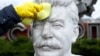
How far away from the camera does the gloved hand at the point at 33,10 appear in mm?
2582

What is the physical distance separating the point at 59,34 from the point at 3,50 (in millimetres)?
5091

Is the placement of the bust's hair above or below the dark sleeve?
above

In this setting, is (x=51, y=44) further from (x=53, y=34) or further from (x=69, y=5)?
(x=69, y=5)

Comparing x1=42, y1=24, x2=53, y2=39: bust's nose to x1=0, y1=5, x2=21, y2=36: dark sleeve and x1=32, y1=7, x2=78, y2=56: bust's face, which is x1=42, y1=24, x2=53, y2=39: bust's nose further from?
x1=0, y1=5, x2=21, y2=36: dark sleeve

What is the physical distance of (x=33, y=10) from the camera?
2.59 metres

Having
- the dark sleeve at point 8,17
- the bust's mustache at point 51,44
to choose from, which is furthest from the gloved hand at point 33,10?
the bust's mustache at point 51,44

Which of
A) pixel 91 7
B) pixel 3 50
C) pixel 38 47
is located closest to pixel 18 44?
pixel 3 50

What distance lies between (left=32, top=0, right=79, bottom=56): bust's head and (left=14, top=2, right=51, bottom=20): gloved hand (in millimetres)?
90

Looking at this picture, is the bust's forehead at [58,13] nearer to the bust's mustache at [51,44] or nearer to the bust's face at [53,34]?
the bust's face at [53,34]

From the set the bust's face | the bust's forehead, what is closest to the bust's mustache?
the bust's face

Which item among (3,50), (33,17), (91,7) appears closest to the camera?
(33,17)

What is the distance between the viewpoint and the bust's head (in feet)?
8.95

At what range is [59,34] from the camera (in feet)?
8.96

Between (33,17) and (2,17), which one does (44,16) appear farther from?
(2,17)
